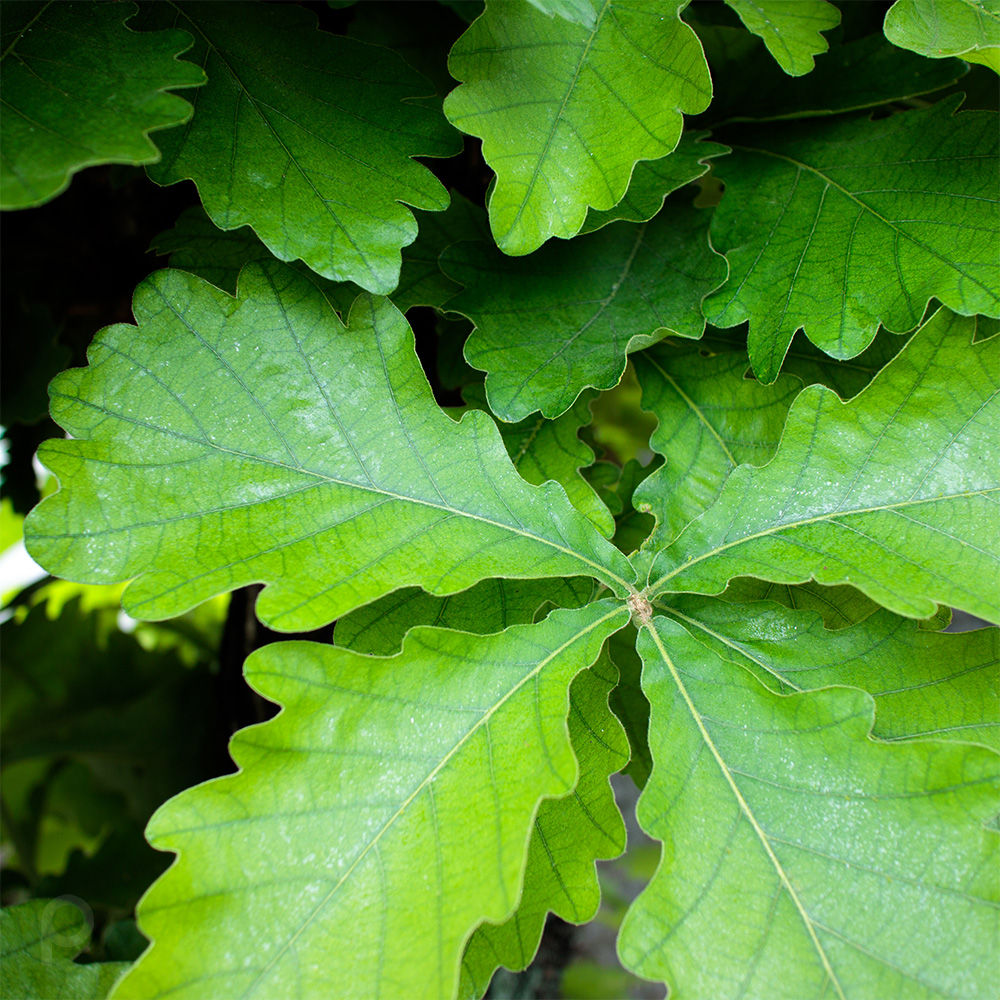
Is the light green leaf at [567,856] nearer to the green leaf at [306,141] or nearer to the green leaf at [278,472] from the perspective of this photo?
the green leaf at [278,472]

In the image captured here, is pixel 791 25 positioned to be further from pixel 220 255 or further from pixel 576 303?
pixel 220 255

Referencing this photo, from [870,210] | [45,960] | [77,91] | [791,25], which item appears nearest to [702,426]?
[870,210]

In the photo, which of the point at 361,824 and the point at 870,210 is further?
the point at 870,210

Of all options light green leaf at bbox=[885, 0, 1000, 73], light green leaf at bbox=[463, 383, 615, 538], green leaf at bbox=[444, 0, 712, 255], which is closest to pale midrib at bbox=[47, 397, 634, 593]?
light green leaf at bbox=[463, 383, 615, 538]

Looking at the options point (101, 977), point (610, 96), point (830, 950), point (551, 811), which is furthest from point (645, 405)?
point (101, 977)

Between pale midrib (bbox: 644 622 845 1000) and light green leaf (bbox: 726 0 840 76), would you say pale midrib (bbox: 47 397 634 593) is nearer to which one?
pale midrib (bbox: 644 622 845 1000)

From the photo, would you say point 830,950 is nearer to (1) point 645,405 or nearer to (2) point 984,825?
(2) point 984,825
